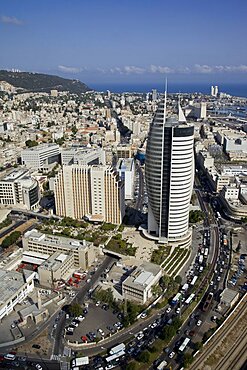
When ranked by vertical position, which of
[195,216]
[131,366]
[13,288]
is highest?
[195,216]

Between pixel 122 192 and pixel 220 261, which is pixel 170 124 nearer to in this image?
pixel 122 192

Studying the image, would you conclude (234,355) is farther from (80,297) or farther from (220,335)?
(80,297)

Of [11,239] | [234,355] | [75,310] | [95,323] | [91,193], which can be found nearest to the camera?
[234,355]

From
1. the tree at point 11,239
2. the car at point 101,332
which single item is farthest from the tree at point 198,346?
the tree at point 11,239

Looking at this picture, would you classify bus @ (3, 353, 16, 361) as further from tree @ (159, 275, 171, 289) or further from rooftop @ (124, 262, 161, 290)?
tree @ (159, 275, 171, 289)

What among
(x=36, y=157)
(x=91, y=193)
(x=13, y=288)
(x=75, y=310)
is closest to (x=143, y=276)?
(x=75, y=310)

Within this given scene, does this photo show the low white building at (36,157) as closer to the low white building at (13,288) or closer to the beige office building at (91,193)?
the beige office building at (91,193)

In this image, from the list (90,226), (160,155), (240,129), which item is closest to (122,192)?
(90,226)

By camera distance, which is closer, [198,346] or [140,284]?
[198,346]

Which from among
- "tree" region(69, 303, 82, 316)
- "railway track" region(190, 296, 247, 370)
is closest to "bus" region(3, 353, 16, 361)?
"tree" region(69, 303, 82, 316)
